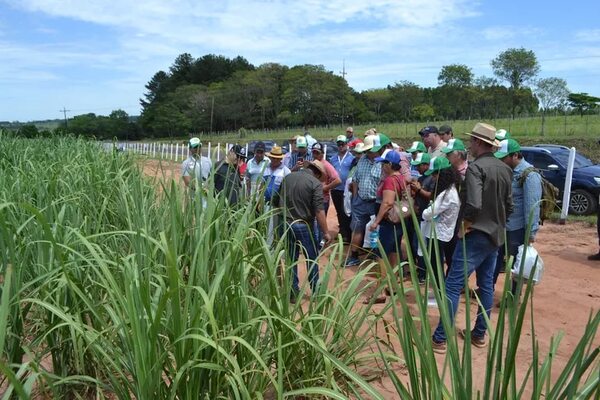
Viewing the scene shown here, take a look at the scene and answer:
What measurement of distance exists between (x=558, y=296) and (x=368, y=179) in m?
2.23

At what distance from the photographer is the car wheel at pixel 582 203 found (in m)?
9.87

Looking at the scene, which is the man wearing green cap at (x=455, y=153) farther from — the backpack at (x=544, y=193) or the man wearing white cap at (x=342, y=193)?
the man wearing white cap at (x=342, y=193)

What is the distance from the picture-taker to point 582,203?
32.8 feet

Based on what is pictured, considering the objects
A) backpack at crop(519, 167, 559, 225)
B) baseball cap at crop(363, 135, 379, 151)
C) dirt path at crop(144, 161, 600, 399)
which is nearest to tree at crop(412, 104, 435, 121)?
dirt path at crop(144, 161, 600, 399)

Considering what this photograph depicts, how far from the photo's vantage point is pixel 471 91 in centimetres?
5384

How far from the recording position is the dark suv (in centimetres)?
989

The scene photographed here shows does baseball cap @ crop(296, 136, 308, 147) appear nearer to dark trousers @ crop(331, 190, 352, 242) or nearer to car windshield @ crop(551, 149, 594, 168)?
dark trousers @ crop(331, 190, 352, 242)

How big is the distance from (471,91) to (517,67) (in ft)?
32.6

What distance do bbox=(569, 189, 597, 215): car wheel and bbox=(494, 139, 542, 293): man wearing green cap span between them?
20.4 feet

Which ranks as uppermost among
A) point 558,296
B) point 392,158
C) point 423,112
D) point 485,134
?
point 423,112

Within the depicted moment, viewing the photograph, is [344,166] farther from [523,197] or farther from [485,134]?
[485,134]

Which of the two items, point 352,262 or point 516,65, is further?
point 516,65

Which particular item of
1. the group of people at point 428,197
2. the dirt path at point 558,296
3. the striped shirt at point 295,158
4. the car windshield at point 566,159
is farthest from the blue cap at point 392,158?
the car windshield at point 566,159

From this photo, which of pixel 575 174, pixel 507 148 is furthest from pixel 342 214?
pixel 575 174
